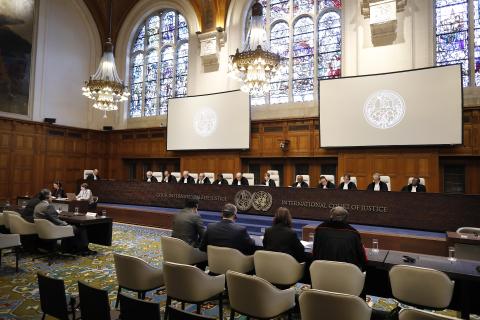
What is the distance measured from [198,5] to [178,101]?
3660mm

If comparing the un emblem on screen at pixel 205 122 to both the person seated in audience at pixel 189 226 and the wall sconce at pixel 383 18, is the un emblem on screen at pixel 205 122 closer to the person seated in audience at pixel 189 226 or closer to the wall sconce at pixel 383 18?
the wall sconce at pixel 383 18

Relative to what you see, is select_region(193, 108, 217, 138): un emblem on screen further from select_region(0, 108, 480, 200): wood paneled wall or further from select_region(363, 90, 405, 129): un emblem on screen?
select_region(363, 90, 405, 129): un emblem on screen

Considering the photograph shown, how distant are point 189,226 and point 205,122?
8.59 m

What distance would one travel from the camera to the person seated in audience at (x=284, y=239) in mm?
3461

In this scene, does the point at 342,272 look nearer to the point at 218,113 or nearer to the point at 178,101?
the point at 218,113

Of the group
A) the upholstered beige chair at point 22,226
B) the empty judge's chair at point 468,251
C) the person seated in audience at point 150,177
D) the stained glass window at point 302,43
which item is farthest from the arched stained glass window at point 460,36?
the upholstered beige chair at point 22,226

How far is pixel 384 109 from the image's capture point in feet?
31.1

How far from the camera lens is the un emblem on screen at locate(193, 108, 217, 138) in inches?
484

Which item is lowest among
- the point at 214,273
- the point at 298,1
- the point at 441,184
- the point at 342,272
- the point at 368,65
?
the point at 214,273

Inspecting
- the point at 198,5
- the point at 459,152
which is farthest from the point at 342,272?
the point at 198,5

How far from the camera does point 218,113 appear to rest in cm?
1215

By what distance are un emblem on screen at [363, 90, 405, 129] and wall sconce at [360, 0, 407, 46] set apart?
1613 millimetres

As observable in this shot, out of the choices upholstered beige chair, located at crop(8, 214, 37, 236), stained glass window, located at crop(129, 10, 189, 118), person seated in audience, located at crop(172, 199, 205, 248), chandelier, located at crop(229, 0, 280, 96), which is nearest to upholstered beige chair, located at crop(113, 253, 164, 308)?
person seated in audience, located at crop(172, 199, 205, 248)

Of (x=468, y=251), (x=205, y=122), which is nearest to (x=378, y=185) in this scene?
(x=468, y=251)
